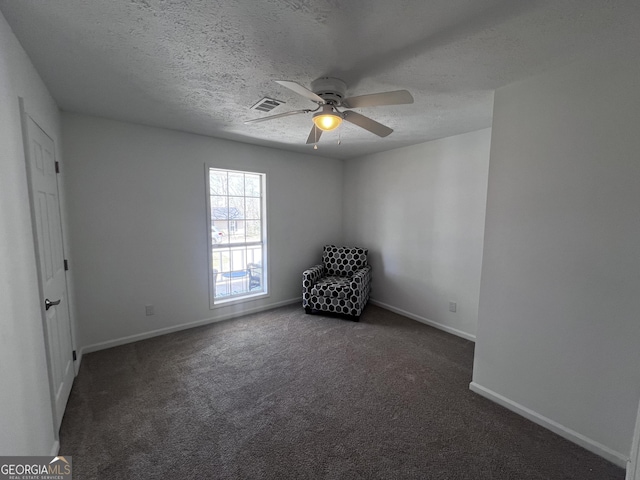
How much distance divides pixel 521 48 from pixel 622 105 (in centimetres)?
67

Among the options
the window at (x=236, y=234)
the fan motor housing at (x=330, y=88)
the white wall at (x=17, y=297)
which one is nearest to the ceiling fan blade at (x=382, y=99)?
the fan motor housing at (x=330, y=88)

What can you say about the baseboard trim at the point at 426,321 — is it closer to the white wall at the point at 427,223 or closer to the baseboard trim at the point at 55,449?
the white wall at the point at 427,223

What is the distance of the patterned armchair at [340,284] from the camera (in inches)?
146

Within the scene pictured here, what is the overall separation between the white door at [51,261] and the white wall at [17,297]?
0.10 meters

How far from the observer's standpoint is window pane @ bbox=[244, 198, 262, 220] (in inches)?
156

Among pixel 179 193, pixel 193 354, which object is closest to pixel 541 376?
pixel 193 354

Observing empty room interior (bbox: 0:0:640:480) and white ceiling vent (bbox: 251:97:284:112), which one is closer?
empty room interior (bbox: 0:0:640:480)

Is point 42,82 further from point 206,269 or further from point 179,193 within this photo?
point 206,269

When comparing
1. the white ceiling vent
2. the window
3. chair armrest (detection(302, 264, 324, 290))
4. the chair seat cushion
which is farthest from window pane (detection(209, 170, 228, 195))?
the chair seat cushion

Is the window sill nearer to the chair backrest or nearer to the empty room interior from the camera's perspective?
the empty room interior

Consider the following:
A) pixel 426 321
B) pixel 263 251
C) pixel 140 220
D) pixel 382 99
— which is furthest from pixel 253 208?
pixel 426 321

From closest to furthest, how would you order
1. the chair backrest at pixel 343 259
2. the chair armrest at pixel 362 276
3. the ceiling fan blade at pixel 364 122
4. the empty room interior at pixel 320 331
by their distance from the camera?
the empty room interior at pixel 320 331 → the ceiling fan blade at pixel 364 122 → the chair armrest at pixel 362 276 → the chair backrest at pixel 343 259

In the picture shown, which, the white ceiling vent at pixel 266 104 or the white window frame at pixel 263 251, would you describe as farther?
the white window frame at pixel 263 251

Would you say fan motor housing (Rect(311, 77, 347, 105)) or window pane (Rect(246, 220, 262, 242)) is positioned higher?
fan motor housing (Rect(311, 77, 347, 105))
